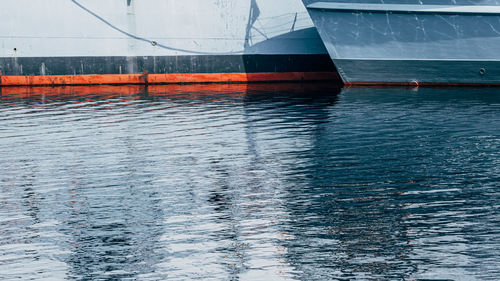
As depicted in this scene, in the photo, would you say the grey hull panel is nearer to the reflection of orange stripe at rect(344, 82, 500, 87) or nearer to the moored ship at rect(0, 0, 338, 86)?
the reflection of orange stripe at rect(344, 82, 500, 87)

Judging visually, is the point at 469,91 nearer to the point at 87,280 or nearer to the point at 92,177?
the point at 92,177

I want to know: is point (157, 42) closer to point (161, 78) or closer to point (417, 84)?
point (161, 78)

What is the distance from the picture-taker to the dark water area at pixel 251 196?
15.5 ft

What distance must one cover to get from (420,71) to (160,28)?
25.8 feet

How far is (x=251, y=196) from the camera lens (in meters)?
6.65

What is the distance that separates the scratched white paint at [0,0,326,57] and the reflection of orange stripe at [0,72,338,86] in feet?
2.26

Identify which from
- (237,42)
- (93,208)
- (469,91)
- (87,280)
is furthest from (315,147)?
(237,42)

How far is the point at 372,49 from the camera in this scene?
1898 centimetres

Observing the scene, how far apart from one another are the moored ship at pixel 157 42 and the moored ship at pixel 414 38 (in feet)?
9.05

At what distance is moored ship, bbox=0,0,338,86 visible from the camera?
21.0 metres

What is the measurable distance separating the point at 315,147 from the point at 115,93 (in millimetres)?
10112

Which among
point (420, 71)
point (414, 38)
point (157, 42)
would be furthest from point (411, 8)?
point (157, 42)

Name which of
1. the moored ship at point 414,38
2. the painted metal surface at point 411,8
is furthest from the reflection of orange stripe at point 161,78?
the painted metal surface at point 411,8

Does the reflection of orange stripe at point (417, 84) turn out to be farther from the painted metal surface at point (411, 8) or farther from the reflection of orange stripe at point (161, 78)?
the reflection of orange stripe at point (161, 78)
